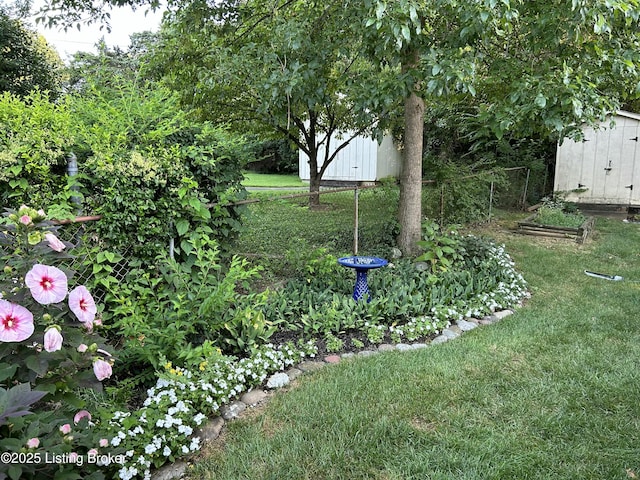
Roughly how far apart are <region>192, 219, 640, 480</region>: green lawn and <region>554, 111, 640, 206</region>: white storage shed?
7.80m

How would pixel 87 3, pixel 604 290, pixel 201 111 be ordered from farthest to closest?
pixel 201 111, pixel 87 3, pixel 604 290

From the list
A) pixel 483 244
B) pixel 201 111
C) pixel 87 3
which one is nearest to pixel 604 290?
pixel 483 244

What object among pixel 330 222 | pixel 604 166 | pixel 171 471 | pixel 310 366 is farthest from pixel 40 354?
pixel 604 166

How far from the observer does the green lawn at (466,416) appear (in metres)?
2.04

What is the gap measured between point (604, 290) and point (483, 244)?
1.34 metres

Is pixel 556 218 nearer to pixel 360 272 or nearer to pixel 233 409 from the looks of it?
pixel 360 272

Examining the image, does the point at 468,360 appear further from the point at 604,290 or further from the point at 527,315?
the point at 604,290

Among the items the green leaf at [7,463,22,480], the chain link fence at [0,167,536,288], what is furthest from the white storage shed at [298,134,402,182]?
the green leaf at [7,463,22,480]

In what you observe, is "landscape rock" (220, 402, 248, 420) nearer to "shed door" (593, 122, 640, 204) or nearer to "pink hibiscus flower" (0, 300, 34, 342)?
"pink hibiscus flower" (0, 300, 34, 342)

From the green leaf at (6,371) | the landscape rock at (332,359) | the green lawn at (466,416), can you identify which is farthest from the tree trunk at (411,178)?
the green leaf at (6,371)

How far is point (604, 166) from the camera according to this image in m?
10.2

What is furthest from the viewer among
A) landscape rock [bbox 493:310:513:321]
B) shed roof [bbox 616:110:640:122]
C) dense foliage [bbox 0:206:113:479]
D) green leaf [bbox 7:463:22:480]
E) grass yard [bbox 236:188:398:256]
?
shed roof [bbox 616:110:640:122]

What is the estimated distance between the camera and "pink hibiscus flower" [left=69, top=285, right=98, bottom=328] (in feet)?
5.11

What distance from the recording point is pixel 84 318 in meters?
1.56
